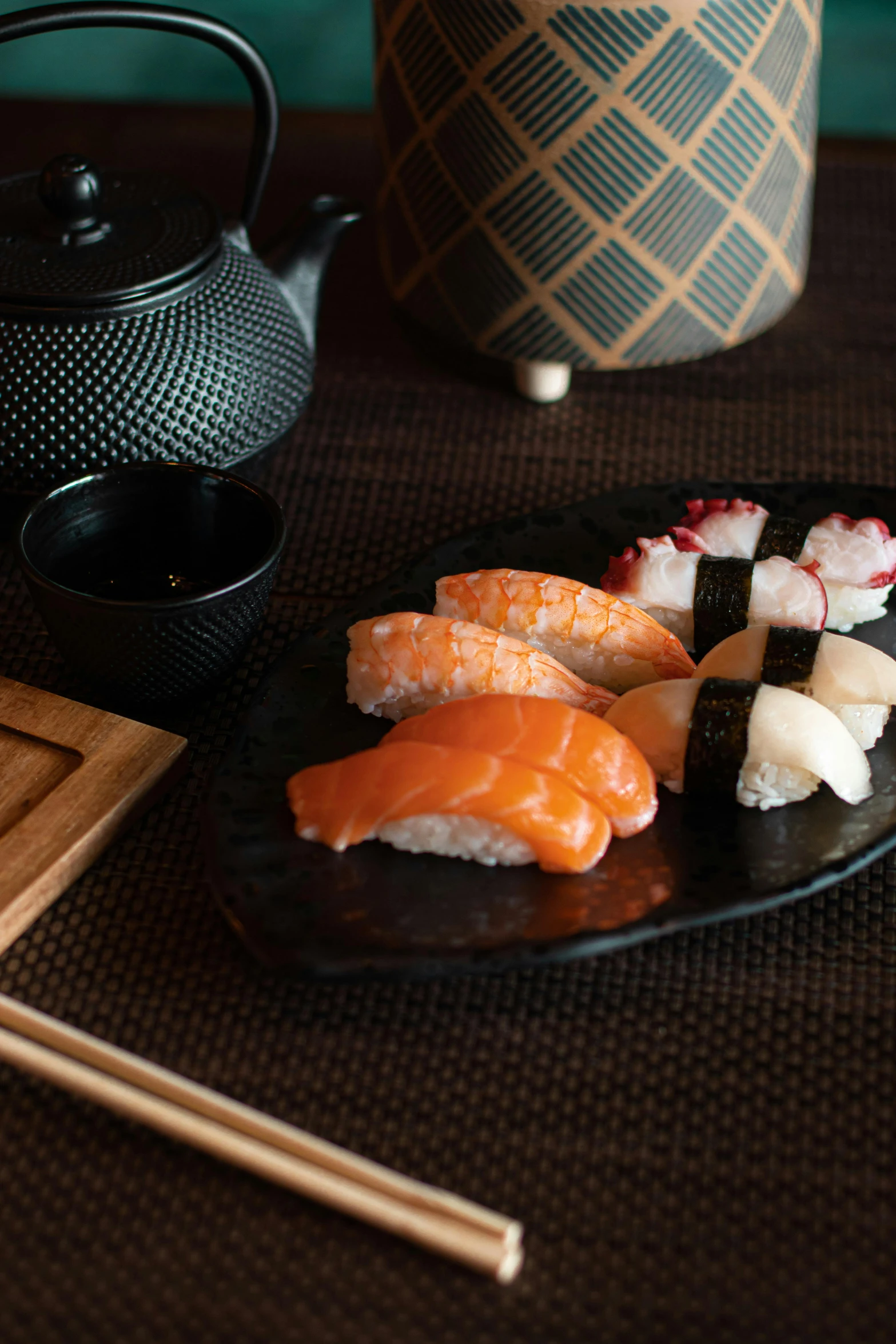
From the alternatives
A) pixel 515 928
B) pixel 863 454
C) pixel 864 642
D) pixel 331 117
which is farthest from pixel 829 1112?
pixel 331 117

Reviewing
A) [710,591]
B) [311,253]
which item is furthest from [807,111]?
[710,591]

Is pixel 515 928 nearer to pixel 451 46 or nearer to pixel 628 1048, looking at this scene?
pixel 628 1048

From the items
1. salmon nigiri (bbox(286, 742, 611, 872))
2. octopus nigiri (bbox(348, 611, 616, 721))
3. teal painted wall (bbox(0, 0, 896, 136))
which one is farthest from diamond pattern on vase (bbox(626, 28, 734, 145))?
teal painted wall (bbox(0, 0, 896, 136))

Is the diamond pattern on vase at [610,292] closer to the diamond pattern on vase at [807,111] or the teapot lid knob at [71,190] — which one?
the diamond pattern on vase at [807,111]

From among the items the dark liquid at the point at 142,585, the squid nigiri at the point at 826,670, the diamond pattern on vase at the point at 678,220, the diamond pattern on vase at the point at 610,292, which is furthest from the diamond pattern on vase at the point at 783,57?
the dark liquid at the point at 142,585

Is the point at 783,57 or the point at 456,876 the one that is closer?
the point at 456,876

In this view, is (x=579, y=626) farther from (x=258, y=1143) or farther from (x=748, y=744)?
(x=258, y=1143)

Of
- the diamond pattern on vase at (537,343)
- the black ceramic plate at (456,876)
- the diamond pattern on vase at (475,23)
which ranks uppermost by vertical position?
the diamond pattern on vase at (475,23)
